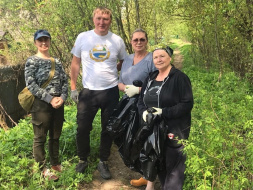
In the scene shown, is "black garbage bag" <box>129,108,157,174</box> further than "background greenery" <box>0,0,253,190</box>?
Yes

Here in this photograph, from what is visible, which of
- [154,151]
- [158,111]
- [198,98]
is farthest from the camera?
[198,98]

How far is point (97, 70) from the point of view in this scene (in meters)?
3.45

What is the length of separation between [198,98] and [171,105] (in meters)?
3.52

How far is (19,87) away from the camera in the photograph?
25.3 ft

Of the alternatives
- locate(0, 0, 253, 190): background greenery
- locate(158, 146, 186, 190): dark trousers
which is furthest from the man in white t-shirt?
locate(158, 146, 186, 190): dark trousers

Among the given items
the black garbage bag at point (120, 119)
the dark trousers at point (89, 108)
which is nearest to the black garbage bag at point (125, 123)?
the black garbage bag at point (120, 119)

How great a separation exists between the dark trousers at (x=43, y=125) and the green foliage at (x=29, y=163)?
21cm

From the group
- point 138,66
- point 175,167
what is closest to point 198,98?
point 138,66

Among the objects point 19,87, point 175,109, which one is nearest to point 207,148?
point 175,109

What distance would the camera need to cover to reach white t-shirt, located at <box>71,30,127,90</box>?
344 cm

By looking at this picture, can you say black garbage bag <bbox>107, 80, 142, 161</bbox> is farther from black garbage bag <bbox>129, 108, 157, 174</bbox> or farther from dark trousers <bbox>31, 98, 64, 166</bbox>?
dark trousers <bbox>31, 98, 64, 166</bbox>

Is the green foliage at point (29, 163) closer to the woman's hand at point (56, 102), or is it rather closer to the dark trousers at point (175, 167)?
the woman's hand at point (56, 102)

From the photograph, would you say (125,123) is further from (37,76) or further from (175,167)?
(37,76)

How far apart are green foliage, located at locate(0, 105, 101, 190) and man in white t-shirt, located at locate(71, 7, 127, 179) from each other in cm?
24
